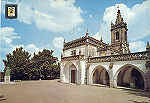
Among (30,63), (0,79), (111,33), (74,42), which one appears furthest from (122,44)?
(0,79)

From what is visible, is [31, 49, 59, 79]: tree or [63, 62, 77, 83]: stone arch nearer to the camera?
[63, 62, 77, 83]: stone arch

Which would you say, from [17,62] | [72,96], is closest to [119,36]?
[72,96]

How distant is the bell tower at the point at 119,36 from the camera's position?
2695 cm

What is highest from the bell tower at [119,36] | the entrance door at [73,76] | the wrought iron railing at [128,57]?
the bell tower at [119,36]

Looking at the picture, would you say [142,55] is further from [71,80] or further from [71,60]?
[71,80]

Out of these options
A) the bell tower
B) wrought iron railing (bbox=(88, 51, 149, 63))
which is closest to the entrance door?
wrought iron railing (bbox=(88, 51, 149, 63))

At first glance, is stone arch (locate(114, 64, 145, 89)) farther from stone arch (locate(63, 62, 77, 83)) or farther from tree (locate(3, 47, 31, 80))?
tree (locate(3, 47, 31, 80))

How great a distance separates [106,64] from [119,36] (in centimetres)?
1451

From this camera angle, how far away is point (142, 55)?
13148 mm

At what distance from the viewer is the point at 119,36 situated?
27953 millimetres

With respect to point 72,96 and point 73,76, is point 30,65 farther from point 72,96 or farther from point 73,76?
point 72,96

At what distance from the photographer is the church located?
44.2 ft

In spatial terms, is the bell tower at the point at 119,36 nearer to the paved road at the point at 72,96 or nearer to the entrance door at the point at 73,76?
the entrance door at the point at 73,76

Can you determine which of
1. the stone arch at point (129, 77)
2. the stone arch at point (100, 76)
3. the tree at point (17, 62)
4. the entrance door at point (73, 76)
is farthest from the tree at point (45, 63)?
the stone arch at point (129, 77)
